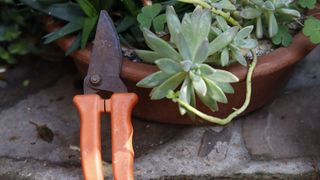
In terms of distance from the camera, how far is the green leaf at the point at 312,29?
1.28m

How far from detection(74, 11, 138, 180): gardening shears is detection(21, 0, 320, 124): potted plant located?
1.9 inches

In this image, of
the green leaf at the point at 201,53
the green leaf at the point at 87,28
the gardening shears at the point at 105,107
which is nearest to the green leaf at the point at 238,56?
the green leaf at the point at 201,53

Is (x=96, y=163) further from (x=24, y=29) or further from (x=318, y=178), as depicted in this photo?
(x=24, y=29)

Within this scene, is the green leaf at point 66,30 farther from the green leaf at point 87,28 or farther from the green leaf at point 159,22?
the green leaf at point 159,22

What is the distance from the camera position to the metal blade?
4.05ft

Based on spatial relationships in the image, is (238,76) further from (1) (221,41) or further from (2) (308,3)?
(2) (308,3)

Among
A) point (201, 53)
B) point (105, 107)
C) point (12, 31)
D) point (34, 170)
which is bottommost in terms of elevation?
point (34, 170)

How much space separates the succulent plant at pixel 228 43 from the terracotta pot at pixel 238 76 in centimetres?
5

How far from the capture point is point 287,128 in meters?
1.44

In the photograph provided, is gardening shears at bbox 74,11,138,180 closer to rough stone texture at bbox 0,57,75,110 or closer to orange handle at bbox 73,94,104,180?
orange handle at bbox 73,94,104,180

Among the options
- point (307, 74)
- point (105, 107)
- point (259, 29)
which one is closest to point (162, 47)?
point (105, 107)

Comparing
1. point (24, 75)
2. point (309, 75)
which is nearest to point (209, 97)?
point (309, 75)

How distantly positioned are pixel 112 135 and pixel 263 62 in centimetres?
37

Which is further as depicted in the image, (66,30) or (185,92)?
(66,30)
